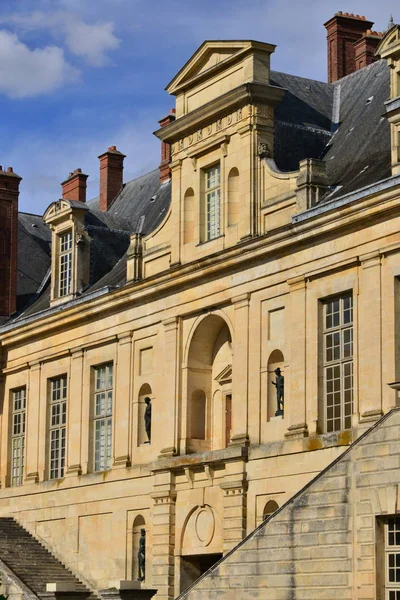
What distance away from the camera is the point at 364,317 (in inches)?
1096

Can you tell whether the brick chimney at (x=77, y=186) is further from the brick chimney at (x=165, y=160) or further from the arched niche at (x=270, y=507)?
the arched niche at (x=270, y=507)

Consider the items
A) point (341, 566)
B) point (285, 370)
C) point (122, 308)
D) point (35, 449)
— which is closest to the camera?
point (341, 566)

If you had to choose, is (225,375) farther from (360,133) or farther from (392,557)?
(392,557)

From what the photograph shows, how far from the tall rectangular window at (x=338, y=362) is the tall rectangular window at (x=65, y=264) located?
11.2 m

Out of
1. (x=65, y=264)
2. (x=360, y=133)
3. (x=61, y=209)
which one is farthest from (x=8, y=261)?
(x=360, y=133)

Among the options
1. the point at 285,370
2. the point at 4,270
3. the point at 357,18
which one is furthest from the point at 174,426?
the point at 357,18

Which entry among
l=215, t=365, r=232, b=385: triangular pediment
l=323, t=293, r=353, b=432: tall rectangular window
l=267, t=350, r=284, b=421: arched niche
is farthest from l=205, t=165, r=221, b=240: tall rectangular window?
l=323, t=293, r=353, b=432: tall rectangular window

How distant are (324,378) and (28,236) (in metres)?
17.8

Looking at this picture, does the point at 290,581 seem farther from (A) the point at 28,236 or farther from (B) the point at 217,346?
(A) the point at 28,236

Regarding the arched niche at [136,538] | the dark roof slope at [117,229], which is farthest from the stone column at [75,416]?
the arched niche at [136,538]

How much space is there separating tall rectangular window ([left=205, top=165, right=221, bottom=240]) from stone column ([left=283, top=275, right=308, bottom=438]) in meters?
3.65

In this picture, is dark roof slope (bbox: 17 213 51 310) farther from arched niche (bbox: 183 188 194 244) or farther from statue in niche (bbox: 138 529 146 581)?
statue in niche (bbox: 138 529 146 581)

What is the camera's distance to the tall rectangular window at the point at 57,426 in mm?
37906

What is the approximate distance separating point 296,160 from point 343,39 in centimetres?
801
